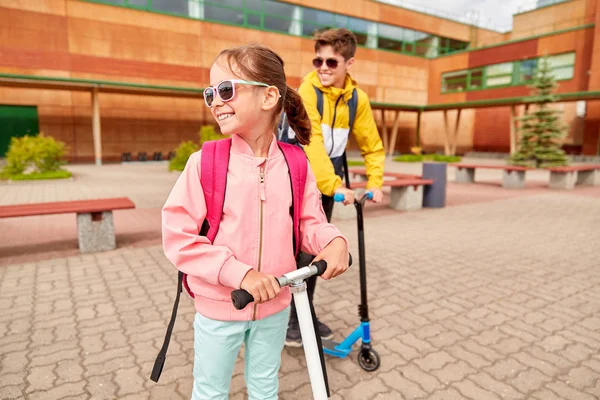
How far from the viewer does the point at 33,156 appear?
47.3 ft

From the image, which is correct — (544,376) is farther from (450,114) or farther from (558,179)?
(450,114)

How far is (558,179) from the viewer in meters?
13.3

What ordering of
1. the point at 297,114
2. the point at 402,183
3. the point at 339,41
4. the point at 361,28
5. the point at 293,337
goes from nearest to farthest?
1. the point at 297,114
2. the point at 339,41
3. the point at 293,337
4. the point at 402,183
5. the point at 361,28

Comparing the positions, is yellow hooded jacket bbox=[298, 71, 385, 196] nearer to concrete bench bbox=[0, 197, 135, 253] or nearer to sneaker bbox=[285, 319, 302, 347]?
sneaker bbox=[285, 319, 302, 347]

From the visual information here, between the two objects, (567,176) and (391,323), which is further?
(567,176)

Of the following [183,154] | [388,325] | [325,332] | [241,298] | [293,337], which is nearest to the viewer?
[241,298]

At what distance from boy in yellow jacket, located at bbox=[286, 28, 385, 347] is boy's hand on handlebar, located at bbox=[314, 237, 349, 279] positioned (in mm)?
855

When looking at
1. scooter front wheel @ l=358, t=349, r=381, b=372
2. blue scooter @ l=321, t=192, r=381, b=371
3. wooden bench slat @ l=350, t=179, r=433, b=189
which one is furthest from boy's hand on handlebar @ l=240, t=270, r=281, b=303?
wooden bench slat @ l=350, t=179, r=433, b=189

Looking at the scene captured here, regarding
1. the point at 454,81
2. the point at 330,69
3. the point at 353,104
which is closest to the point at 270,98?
the point at 330,69

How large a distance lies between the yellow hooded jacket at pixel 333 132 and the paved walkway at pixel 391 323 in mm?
1309

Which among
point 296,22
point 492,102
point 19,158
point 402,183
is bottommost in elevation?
point 402,183

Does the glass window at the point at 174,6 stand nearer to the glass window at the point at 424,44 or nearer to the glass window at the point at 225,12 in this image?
the glass window at the point at 225,12

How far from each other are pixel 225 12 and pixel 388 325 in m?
26.2

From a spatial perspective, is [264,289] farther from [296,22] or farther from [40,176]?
[296,22]
